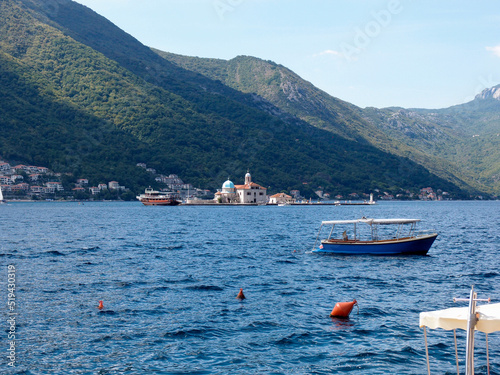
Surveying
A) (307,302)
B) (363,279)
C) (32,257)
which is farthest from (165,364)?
(32,257)

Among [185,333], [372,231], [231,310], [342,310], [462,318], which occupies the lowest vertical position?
[185,333]

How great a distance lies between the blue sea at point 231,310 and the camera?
18547mm

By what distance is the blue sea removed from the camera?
18.5m

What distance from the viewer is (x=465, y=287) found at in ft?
105

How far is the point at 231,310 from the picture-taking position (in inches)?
1019

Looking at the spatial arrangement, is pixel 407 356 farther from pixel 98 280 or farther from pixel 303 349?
pixel 98 280

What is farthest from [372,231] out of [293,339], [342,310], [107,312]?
[107,312]

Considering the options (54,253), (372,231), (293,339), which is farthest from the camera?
(372,231)

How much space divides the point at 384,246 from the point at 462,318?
3718 centimetres

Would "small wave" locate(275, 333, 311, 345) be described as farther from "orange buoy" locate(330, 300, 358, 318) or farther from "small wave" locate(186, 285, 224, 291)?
"small wave" locate(186, 285, 224, 291)

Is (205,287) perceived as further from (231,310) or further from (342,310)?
(342,310)

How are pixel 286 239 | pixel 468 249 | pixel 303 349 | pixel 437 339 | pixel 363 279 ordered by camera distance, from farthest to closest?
pixel 286 239, pixel 468 249, pixel 363 279, pixel 437 339, pixel 303 349

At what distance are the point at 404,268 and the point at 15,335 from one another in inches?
1208

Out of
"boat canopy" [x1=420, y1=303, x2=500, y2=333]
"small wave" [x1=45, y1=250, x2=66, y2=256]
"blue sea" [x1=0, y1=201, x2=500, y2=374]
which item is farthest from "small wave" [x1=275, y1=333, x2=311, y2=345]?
"small wave" [x1=45, y1=250, x2=66, y2=256]
